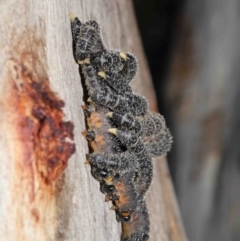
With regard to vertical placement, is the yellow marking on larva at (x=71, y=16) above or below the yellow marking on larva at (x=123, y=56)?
above

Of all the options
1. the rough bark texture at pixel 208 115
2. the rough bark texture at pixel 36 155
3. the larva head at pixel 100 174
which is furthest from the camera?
the rough bark texture at pixel 208 115

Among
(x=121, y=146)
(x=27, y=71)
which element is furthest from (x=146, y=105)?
(x=27, y=71)

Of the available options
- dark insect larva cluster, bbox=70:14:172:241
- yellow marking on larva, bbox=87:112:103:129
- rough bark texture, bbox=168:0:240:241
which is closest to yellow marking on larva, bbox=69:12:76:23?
dark insect larva cluster, bbox=70:14:172:241

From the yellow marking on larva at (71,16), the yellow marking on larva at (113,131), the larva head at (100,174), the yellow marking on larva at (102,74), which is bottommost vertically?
the larva head at (100,174)

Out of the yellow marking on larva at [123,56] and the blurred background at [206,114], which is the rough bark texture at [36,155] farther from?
the blurred background at [206,114]

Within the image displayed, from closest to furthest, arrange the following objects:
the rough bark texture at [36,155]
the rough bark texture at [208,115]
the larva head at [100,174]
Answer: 1. the rough bark texture at [36,155]
2. the larva head at [100,174]
3. the rough bark texture at [208,115]

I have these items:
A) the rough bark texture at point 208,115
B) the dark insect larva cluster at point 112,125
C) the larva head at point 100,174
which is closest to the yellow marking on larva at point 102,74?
the dark insect larva cluster at point 112,125

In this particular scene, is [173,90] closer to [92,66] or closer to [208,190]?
[208,190]

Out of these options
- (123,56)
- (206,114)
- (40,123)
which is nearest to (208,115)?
(206,114)
